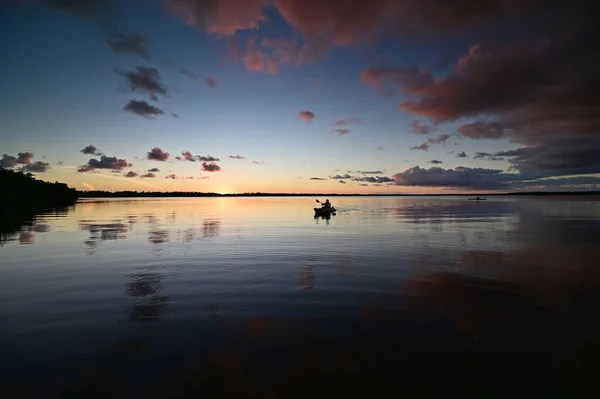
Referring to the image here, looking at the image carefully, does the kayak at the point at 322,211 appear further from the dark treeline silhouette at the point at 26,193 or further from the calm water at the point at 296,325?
the dark treeline silhouette at the point at 26,193

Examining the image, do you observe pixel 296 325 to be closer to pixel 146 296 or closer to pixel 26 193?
pixel 146 296

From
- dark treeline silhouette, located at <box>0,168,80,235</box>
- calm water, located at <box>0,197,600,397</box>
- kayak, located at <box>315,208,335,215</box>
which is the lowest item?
calm water, located at <box>0,197,600,397</box>

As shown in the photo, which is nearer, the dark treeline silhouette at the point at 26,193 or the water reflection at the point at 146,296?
the water reflection at the point at 146,296

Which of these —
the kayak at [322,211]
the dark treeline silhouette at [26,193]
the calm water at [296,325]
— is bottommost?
the calm water at [296,325]

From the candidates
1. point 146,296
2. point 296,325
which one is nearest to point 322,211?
point 146,296

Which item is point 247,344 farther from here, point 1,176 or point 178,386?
point 1,176

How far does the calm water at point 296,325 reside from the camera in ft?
27.0

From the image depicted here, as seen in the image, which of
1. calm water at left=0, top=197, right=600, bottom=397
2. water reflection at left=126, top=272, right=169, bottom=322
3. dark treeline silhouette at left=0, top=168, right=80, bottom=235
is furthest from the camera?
dark treeline silhouette at left=0, top=168, right=80, bottom=235

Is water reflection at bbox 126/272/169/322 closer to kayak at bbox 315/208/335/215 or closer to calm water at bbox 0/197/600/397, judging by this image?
calm water at bbox 0/197/600/397

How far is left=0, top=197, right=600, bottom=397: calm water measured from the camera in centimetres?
824

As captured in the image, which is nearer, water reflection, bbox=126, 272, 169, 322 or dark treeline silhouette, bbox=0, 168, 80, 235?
water reflection, bbox=126, 272, 169, 322

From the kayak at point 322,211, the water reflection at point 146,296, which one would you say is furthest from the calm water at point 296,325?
the kayak at point 322,211

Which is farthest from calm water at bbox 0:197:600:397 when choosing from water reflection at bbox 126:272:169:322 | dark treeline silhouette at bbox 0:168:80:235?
dark treeline silhouette at bbox 0:168:80:235

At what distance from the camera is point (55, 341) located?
10336 mm
